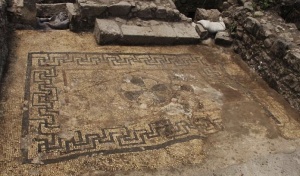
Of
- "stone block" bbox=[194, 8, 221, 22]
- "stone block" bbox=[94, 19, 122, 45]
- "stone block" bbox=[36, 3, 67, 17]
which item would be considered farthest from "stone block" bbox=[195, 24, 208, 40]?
"stone block" bbox=[36, 3, 67, 17]

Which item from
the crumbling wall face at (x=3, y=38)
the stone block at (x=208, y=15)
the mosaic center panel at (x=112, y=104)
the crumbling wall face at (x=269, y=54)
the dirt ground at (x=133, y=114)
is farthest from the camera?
the stone block at (x=208, y=15)

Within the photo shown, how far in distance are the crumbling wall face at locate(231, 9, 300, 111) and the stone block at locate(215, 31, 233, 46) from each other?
0.12 m

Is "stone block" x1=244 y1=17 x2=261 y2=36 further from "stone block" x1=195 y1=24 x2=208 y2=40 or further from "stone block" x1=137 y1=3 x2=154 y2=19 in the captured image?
"stone block" x1=137 y1=3 x2=154 y2=19

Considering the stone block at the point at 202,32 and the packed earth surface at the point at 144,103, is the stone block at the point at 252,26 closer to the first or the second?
the packed earth surface at the point at 144,103

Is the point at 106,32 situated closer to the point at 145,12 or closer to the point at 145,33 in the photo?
the point at 145,33

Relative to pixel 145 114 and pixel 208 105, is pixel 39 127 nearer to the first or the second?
pixel 145 114

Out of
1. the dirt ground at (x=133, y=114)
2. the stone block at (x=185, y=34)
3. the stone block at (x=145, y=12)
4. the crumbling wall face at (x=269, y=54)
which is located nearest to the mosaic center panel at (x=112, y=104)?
the dirt ground at (x=133, y=114)

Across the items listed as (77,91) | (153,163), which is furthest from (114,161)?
(77,91)

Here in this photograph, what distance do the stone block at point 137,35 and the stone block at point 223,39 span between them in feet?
3.80

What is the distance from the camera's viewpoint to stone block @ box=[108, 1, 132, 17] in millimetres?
5086

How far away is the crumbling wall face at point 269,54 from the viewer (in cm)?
427

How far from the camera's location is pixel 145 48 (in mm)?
5012

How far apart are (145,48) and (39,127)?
2313 millimetres

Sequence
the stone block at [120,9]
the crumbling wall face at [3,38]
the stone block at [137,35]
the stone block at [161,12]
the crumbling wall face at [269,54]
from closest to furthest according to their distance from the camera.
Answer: the crumbling wall face at [3,38], the crumbling wall face at [269,54], the stone block at [137,35], the stone block at [120,9], the stone block at [161,12]
